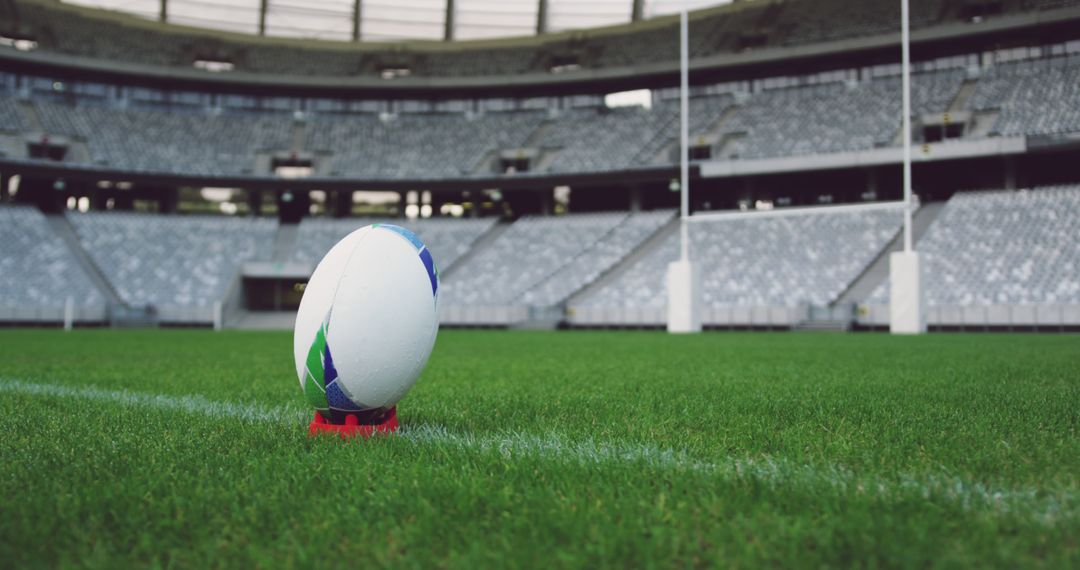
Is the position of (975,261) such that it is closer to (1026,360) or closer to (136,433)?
(1026,360)

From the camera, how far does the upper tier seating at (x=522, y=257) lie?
104ft

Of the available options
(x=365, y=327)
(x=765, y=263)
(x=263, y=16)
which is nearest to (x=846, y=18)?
(x=765, y=263)

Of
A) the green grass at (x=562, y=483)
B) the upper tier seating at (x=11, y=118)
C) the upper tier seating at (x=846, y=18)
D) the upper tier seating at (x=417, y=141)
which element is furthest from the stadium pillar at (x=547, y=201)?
the green grass at (x=562, y=483)

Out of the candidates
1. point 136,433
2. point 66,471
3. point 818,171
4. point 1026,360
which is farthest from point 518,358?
point 818,171

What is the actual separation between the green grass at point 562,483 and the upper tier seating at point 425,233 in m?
29.9

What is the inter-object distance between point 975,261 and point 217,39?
113 feet

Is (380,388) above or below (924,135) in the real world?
below

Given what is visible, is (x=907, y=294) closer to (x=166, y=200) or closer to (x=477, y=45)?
(x=477, y=45)

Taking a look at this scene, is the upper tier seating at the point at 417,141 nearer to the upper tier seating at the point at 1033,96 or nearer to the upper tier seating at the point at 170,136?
the upper tier seating at the point at 170,136

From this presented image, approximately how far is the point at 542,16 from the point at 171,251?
66.9 ft

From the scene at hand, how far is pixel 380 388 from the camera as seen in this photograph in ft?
10.6

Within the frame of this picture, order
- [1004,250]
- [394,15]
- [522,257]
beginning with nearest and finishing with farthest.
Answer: [1004,250], [522,257], [394,15]

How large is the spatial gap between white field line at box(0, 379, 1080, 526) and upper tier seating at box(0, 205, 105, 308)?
29.9 m

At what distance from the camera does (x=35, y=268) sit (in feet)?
98.4
